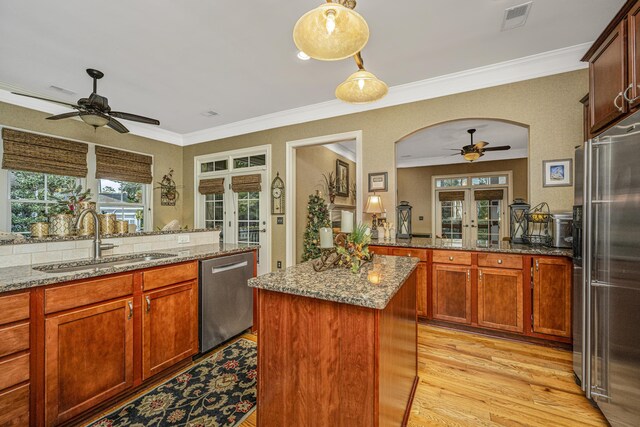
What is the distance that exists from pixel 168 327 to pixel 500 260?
3031 mm

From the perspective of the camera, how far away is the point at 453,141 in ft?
19.6

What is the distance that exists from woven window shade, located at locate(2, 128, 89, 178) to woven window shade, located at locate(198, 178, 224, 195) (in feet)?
5.71

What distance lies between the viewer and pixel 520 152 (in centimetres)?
671

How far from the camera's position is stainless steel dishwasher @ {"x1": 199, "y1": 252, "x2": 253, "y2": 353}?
2355 millimetres

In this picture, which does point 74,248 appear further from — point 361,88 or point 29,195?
point 29,195

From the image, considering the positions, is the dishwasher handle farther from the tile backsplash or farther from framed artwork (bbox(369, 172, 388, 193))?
framed artwork (bbox(369, 172, 388, 193))

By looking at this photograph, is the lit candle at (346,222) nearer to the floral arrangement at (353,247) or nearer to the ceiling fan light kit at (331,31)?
the floral arrangement at (353,247)

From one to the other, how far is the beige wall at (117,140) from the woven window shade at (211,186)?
0.35 meters

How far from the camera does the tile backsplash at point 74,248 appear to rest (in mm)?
1789

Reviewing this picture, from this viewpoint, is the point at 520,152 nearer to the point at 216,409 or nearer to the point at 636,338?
the point at 636,338

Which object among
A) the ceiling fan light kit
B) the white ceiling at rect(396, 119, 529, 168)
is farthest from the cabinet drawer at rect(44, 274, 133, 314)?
the white ceiling at rect(396, 119, 529, 168)

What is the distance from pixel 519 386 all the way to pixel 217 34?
3.77 meters

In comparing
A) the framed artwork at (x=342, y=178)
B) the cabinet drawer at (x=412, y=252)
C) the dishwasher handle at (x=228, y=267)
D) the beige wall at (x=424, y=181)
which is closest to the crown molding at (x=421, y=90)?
the cabinet drawer at (x=412, y=252)

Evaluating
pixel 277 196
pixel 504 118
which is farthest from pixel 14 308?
pixel 504 118
